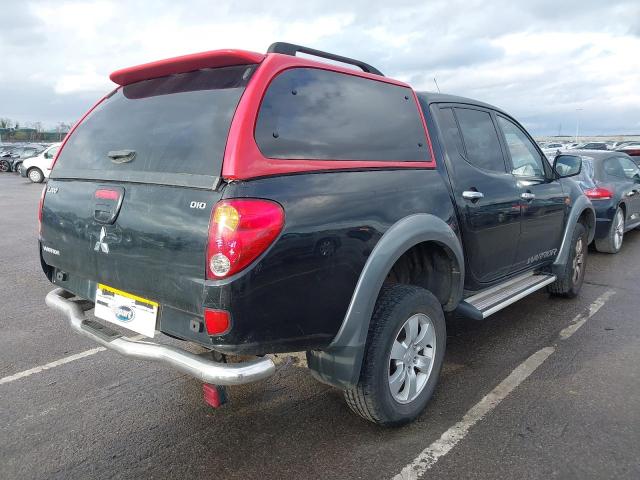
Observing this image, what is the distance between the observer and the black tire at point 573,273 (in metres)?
4.99

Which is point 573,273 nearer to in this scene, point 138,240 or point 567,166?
point 567,166

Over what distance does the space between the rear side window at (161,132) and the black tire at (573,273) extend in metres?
3.82

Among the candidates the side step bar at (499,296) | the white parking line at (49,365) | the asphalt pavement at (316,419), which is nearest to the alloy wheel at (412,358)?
the asphalt pavement at (316,419)

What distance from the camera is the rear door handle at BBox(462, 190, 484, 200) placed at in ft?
11.2

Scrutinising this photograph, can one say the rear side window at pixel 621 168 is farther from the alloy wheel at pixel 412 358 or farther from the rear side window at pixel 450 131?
the alloy wheel at pixel 412 358

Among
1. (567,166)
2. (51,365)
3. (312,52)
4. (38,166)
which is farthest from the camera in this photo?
(38,166)

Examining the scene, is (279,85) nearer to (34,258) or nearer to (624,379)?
(624,379)

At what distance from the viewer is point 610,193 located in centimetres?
745

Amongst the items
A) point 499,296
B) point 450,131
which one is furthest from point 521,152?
point 499,296

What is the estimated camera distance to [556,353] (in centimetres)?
398

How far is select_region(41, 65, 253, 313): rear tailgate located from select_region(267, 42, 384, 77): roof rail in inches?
Answer: 11.6

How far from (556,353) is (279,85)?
3.02 meters

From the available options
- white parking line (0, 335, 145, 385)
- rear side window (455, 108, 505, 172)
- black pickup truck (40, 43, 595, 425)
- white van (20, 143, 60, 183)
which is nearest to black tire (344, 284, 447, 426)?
black pickup truck (40, 43, 595, 425)

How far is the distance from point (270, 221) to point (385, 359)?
3.34 ft
